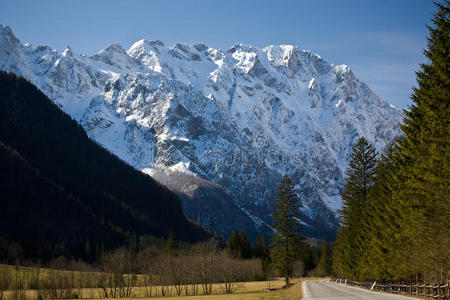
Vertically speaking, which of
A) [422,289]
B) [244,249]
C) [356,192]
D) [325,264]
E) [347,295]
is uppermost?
[356,192]

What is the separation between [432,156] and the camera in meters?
25.1

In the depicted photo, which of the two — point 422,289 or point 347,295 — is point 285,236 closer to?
point 347,295

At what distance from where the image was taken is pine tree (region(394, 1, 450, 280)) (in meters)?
24.8

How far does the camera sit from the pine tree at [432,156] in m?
24.8

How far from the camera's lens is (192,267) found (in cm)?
9425

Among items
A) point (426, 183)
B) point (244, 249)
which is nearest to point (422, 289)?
point (426, 183)

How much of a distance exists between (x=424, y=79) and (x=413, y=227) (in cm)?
934

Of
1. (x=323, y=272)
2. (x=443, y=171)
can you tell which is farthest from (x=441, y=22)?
(x=323, y=272)

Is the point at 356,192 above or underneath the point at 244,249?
above

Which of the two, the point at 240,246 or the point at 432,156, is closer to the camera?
the point at 432,156

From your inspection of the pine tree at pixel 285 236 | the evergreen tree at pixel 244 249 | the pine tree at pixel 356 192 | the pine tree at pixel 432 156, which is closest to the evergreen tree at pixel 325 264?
the evergreen tree at pixel 244 249

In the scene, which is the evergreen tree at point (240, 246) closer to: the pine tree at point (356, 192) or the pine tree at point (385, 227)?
the pine tree at point (356, 192)

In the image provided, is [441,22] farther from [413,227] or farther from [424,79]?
[413,227]

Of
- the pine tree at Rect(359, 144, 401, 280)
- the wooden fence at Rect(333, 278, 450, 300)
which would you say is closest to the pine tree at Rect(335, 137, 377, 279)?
the pine tree at Rect(359, 144, 401, 280)
